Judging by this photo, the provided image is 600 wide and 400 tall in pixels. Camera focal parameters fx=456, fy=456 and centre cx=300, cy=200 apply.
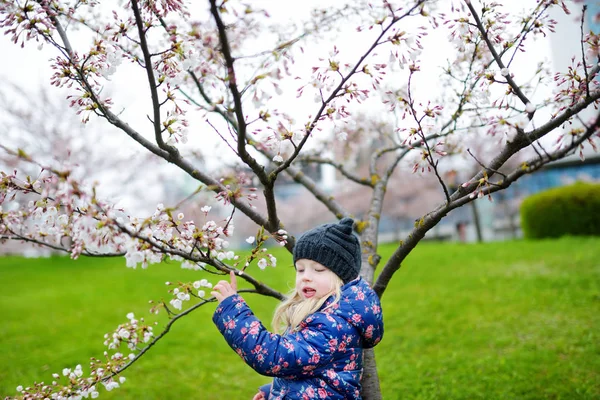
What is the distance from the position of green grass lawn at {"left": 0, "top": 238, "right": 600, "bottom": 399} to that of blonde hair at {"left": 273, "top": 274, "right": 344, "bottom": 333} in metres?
1.19

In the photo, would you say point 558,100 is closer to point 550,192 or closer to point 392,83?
point 392,83

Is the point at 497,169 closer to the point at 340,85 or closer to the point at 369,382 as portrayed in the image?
the point at 340,85

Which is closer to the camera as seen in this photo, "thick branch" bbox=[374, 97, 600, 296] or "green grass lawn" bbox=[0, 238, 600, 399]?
"thick branch" bbox=[374, 97, 600, 296]

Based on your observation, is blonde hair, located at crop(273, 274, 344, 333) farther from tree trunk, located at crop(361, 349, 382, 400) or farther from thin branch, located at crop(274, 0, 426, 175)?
thin branch, located at crop(274, 0, 426, 175)

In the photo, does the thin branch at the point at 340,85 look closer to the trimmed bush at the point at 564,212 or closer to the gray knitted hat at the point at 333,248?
the gray knitted hat at the point at 333,248

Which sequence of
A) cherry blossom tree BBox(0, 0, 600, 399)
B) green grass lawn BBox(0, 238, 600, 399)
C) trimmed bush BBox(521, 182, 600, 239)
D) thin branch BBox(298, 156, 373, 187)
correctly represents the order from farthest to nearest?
1. trimmed bush BBox(521, 182, 600, 239)
2. green grass lawn BBox(0, 238, 600, 399)
3. thin branch BBox(298, 156, 373, 187)
4. cherry blossom tree BBox(0, 0, 600, 399)

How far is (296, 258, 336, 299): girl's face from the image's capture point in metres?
2.10

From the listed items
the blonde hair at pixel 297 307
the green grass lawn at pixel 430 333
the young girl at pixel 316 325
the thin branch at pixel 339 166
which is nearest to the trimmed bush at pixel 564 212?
the green grass lawn at pixel 430 333

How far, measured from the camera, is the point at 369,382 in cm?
232

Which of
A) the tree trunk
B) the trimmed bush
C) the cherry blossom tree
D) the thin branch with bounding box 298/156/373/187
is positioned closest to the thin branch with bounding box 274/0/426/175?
the cherry blossom tree

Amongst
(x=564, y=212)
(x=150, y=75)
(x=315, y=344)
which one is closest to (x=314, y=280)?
(x=315, y=344)

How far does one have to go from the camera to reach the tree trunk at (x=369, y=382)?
231 cm

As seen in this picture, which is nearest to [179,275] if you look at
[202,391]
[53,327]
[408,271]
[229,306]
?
[53,327]

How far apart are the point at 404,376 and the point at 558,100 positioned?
9.00 feet
